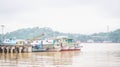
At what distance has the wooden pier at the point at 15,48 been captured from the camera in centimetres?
4584

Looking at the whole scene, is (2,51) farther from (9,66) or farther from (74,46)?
(9,66)

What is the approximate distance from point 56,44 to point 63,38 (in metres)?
3.01

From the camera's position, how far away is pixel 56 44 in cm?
5219

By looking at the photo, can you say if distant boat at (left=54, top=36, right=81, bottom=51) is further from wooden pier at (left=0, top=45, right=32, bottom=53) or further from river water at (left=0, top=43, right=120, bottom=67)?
river water at (left=0, top=43, right=120, bottom=67)

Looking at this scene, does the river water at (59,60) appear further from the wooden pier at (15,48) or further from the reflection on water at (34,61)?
the wooden pier at (15,48)

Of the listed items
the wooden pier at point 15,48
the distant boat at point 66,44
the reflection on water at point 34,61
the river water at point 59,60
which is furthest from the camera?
the distant boat at point 66,44

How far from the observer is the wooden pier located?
4584 centimetres

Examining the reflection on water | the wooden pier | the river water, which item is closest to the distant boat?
the wooden pier

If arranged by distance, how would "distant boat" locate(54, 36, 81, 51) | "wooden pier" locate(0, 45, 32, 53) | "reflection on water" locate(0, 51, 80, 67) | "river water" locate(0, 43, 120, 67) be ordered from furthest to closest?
"distant boat" locate(54, 36, 81, 51), "wooden pier" locate(0, 45, 32, 53), "reflection on water" locate(0, 51, 80, 67), "river water" locate(0, 43, 120, 67)

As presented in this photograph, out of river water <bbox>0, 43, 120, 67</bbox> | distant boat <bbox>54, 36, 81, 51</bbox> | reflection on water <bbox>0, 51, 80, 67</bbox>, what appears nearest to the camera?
river water <bbox>0, 43, 120, 67</bbox>

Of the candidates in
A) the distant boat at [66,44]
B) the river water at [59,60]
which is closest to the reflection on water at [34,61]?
the river water at [59,60]

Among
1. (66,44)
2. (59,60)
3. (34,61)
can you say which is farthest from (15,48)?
(34,61)

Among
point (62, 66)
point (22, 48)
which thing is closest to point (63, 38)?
point (22, 48)

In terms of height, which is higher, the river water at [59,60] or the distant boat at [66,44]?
the distant boat at [66,44]
